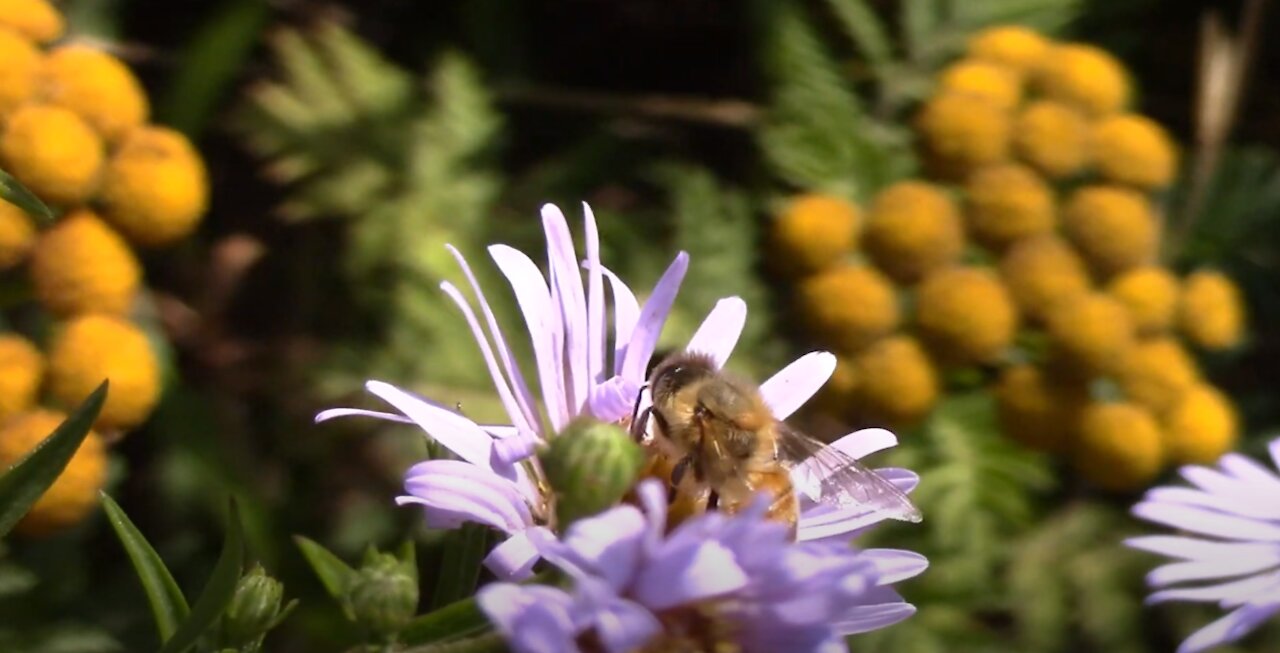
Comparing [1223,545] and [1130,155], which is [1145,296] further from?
[1223,545]

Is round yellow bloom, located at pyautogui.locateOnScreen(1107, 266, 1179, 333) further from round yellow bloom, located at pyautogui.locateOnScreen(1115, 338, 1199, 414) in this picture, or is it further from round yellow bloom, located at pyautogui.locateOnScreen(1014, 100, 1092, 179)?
round yellow bloom, located at pyautogui.locateOnScreen(1014, 100, 1092, 179)

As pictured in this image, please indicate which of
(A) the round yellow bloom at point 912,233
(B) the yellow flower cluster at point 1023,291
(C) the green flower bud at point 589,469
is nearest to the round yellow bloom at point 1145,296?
(B) the yellow flower cluster at point 1023,291

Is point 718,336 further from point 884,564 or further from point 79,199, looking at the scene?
point 79,199

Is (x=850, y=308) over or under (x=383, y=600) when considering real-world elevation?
over

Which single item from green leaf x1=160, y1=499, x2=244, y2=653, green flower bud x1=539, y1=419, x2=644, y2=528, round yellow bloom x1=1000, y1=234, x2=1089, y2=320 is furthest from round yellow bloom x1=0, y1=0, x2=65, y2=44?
round yellow bloom x1=1000, y1=234, x2=1089, y2=320

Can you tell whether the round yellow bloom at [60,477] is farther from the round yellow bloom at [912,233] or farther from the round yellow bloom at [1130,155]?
the round yellow bloom at [1130,155]

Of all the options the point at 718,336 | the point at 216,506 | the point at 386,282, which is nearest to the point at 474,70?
the point at 386,282

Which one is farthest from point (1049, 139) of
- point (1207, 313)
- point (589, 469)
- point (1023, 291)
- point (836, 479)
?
point (589, 469)
